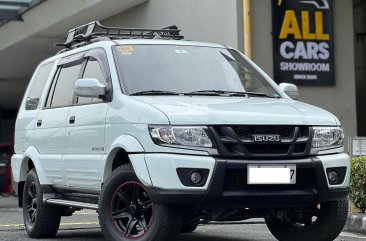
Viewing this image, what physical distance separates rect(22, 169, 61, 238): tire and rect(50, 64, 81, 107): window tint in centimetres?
90

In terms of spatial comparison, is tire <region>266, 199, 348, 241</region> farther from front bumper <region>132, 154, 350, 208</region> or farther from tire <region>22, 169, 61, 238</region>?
tire <region>22, 169, 61, 238</region>

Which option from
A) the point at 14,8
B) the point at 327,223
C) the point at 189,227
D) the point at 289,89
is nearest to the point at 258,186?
the point at 327,223

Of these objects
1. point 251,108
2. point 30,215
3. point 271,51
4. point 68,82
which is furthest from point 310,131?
point 271,51

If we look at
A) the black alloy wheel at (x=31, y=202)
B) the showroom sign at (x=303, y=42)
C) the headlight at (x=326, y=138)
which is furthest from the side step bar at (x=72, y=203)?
the showroom sign at (x=303, y=42)

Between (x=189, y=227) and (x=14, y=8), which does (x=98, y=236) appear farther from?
(x=14, y=8)

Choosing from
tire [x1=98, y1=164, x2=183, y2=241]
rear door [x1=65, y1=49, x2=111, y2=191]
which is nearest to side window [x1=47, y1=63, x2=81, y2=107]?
rear door [x1=65, y1=49, x2=111, y2=191]

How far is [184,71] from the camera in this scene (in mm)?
6605

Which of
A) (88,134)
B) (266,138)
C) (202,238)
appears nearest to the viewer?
(266,138)

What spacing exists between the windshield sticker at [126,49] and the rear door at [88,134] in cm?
17

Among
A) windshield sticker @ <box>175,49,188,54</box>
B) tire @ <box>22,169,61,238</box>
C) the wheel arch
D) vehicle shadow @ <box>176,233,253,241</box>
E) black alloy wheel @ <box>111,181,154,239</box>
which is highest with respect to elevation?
windshield sticker @ <box>175,49,188,54</box>

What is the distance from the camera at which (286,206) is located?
562 cm

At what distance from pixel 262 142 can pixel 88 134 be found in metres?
1.83

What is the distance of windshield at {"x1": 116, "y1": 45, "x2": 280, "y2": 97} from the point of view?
6.36 m

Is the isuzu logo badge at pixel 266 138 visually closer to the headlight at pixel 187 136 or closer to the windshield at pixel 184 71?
the headlight at pixel 187 136
